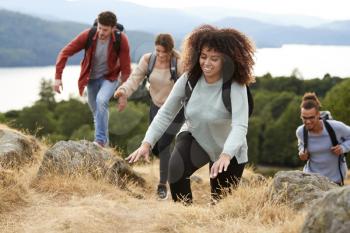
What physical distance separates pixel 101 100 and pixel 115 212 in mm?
3608

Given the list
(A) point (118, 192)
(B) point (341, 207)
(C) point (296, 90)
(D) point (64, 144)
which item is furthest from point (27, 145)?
(C) point (296, 90)

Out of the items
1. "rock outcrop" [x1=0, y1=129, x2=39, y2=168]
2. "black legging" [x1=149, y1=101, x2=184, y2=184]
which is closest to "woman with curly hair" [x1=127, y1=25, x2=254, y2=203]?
"black legging" [x1=149, y1=101, x2=184, y2=184]

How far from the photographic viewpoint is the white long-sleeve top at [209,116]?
5.01 meters

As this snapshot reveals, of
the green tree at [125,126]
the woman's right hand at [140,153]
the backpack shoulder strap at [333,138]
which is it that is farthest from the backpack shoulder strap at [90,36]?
the green tree at [125,126]

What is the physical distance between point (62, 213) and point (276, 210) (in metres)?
2.23

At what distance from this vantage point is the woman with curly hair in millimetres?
5102

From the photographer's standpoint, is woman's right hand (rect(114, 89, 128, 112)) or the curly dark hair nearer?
the curly dark hair

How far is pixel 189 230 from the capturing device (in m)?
4.73

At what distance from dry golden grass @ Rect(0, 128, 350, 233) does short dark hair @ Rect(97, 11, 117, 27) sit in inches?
110

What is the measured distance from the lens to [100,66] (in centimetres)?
910

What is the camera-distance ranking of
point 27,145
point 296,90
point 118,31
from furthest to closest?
point 296,90 → point 27,145 → point 118,31

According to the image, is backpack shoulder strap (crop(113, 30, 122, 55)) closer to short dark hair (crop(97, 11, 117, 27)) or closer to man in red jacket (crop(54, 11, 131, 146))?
man in red jacket (crop(54, 11, 131, 146))

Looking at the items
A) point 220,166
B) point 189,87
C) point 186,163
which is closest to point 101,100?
point 186,163

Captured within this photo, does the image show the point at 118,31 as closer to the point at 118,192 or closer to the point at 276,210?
the point at 118,192
